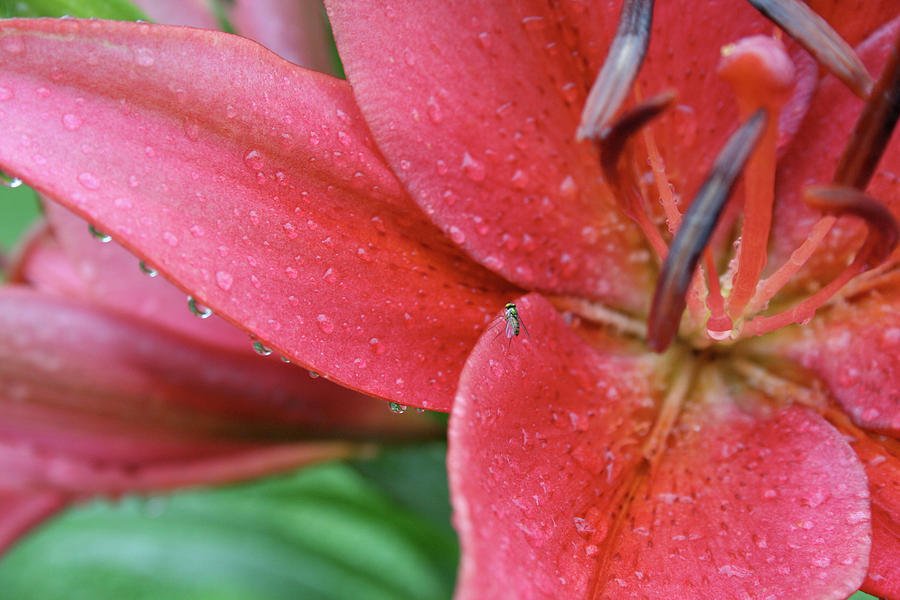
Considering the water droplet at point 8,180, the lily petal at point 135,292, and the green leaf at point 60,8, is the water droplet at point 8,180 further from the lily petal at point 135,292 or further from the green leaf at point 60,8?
the lily petal at point 135,292

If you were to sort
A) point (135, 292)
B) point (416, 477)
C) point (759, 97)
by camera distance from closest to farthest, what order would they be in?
point (759, 97) < point (135, 292) < point (416, 477)

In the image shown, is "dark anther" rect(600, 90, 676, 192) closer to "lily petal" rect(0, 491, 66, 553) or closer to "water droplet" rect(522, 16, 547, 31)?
"water droplet" rect(522, 16, 547, 31)

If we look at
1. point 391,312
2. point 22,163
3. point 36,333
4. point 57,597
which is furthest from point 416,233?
point 57,597

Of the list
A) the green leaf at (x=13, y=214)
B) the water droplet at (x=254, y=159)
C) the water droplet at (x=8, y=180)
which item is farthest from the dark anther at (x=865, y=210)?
the green leaf at (x=13, y=214)

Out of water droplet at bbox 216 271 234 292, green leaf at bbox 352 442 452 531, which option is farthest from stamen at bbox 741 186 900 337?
green leaf at bbox 352 442 452 531

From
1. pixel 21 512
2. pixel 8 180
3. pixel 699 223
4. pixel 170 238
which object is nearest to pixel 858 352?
pixel 699 223

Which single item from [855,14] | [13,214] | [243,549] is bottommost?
[243,549]

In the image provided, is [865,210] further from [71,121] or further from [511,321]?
[71,121]

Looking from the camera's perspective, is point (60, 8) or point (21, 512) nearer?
point (60, 8)
